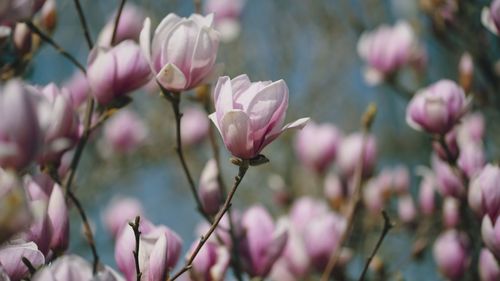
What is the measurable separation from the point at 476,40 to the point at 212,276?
801 mm

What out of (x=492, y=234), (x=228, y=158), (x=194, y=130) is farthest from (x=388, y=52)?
(x=194, y=130)

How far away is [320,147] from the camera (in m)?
1.67

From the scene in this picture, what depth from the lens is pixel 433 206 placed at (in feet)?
4.64

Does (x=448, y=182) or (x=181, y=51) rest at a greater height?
(x=181, y=51)

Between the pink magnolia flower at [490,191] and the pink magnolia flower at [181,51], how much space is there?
15.4 inches

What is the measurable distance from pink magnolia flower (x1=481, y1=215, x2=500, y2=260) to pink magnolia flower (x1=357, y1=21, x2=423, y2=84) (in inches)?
27.6

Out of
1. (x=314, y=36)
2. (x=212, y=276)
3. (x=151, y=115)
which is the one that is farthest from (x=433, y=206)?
(x=151, y=115)

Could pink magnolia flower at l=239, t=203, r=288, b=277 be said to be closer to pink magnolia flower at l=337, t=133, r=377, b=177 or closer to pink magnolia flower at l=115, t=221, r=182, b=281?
pink magnolia flower at l=115, t=221, r=182, b=281

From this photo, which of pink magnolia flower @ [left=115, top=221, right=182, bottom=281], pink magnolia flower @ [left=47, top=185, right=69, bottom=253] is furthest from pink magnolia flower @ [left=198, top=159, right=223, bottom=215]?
pink magnolia flower @ [left=47, top=185, right=69, bottom=253]

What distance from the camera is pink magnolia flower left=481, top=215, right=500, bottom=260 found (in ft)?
2.64

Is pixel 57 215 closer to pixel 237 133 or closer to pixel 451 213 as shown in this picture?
pixel 237 133

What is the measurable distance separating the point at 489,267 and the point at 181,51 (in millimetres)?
531

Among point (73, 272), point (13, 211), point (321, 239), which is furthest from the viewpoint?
point (321, 239)

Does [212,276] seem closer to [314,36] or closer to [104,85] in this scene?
[104,85]
